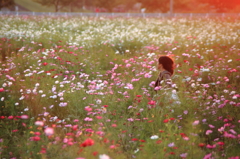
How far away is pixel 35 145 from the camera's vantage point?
3.11 metres

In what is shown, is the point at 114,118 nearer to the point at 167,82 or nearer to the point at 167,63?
the point at 167,82

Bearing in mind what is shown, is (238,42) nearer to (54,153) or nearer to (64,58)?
(64,58)

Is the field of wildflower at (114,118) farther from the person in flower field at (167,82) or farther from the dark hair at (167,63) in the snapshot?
the dark hair at (167,63)

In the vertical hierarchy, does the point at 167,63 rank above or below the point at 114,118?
above

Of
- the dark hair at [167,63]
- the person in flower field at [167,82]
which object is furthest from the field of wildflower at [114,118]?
the dark hair at [167,63]

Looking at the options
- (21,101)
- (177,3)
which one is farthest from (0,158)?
(177,3)

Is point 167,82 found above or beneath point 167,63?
beneath

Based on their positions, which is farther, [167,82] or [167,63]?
[167,63]

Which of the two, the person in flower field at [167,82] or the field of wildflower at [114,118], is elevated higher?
the person in flower field at [167,82]

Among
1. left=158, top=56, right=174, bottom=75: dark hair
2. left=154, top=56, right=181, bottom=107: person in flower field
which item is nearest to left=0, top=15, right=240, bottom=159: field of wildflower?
left=154, top=56, right=181, bottom=107: person in flower field

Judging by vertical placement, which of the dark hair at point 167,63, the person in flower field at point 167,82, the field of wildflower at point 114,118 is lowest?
the field of wildflower at point 114,118

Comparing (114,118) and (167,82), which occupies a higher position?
(167,82)

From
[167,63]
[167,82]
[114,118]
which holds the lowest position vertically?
[114,118]

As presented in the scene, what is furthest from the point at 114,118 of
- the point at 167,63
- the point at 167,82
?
the point at 167,63
